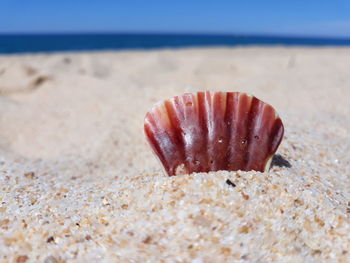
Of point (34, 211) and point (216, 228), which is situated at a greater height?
point (216, 228)

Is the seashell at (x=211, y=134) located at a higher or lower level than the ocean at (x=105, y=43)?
higher

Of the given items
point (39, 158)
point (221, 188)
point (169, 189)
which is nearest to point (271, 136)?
point (221, 188)

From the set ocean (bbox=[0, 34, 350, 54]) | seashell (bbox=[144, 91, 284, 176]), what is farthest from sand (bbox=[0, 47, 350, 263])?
ocean (bbox=[0, 34, 350, 54])

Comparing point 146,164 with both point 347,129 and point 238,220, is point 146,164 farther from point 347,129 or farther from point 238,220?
point 347,129

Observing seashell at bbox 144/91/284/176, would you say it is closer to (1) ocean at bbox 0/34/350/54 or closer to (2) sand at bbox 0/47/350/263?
(2) sand at bbox 0/47/350/263

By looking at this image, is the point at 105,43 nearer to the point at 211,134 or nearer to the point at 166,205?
the point at 211,134

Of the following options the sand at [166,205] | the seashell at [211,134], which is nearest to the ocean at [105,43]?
the sand at [166,205]

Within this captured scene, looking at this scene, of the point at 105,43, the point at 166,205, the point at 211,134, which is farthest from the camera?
the point at 105,43

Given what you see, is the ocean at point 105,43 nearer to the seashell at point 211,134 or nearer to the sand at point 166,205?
the sand at point 166,205

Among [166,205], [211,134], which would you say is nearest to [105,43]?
[211,134]
